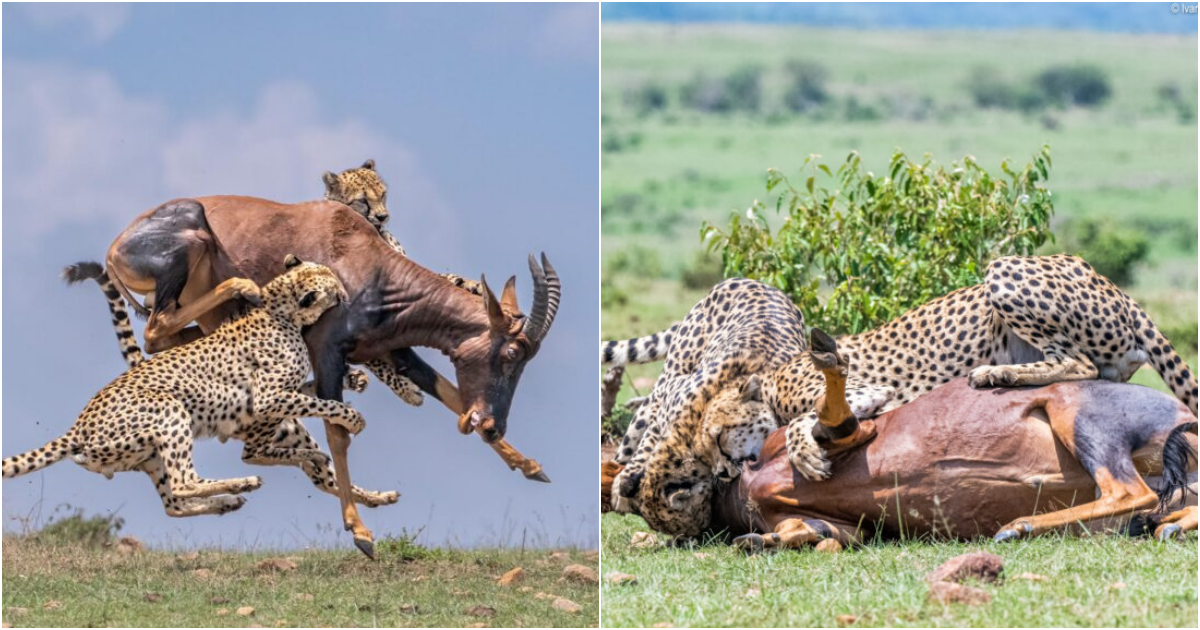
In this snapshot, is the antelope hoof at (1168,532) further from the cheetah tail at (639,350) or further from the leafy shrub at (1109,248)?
the leafy shrub at (1109,248)

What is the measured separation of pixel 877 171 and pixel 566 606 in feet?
57.1

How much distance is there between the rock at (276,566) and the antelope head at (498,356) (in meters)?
1.33

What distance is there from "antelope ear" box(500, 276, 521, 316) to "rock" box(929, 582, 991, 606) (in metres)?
3.04

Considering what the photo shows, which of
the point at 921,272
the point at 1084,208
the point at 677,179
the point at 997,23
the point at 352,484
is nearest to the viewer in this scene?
the point at 352,484

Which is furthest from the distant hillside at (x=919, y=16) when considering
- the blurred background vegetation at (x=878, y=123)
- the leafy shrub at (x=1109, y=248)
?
the leafy shrub at (x=1109, y=248)

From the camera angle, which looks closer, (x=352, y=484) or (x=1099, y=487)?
(x=1099, y=487)

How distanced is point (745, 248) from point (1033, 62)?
80.9 ft

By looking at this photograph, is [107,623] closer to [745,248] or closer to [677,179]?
[745,248]

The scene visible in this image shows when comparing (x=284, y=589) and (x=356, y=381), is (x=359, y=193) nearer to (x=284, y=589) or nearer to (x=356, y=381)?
(x=356, y=381)

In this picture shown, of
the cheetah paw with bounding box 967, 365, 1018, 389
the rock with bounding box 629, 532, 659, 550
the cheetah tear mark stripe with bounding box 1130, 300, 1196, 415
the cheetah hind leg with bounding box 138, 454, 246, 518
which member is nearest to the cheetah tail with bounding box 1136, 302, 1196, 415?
the cheetah tear mark stripe with bounding box 1130, 300, 1196, 415

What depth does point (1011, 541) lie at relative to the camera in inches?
291

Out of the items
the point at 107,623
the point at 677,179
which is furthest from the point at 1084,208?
the point at 107,623

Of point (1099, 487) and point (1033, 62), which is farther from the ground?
point (1033, 62)

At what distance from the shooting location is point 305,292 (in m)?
8.45
